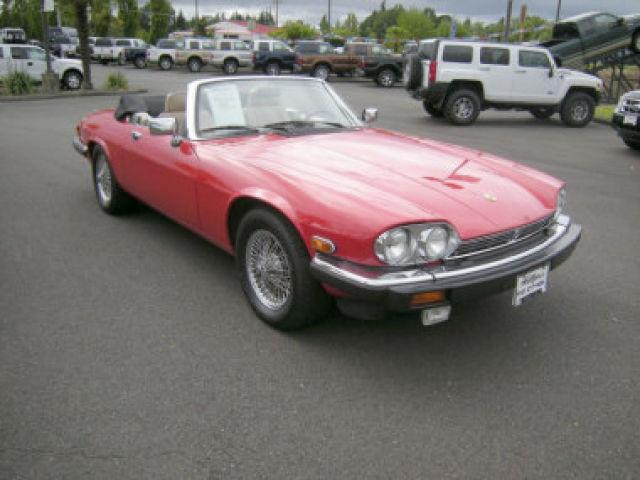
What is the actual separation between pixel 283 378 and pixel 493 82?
11673 mm

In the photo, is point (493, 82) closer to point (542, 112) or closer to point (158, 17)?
point (542, 112)

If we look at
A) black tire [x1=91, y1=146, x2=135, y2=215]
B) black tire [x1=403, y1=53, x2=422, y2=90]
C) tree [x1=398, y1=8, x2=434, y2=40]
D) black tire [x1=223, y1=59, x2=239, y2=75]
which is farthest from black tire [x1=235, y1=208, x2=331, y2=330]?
tree [x1=398, y1=8, x2=434, y2=40]

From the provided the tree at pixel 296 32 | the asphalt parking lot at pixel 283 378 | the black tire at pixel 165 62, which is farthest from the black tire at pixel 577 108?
the tree at pixel 296 32

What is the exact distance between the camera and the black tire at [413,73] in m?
13.0

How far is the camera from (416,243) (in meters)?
2.66

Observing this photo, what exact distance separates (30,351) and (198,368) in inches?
37.5

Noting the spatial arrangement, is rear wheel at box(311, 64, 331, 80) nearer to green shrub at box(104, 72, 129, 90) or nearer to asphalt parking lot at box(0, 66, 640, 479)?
green shrub at box(104, 72, 129, 90)

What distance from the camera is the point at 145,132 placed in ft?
15.0

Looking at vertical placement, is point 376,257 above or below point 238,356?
above

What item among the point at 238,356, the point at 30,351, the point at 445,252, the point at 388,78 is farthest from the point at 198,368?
the point at 388,78

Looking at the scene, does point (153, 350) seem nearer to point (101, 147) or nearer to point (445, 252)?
point (445, 252)

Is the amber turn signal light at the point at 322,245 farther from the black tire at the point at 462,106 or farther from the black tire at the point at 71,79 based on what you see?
the black tire at the point at 71,79

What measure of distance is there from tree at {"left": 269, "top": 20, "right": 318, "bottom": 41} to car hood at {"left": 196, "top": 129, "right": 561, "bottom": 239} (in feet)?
165

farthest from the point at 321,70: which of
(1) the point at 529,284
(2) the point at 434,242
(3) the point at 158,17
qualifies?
(3) the point at 158,17
